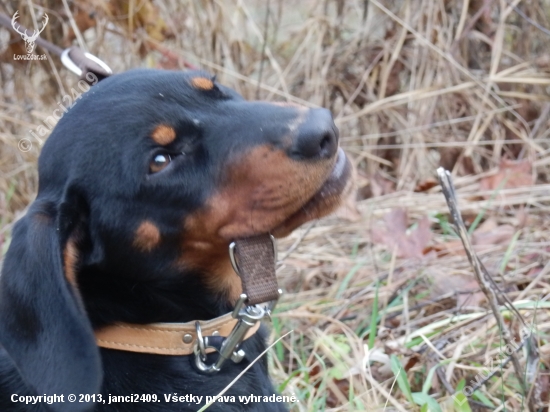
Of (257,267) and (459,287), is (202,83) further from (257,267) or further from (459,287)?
(459,287)

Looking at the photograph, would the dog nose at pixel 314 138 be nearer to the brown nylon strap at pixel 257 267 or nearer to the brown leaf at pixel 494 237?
the brown nylon strap at pixel 257 267

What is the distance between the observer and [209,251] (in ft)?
7.28

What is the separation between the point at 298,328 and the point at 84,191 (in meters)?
1.52

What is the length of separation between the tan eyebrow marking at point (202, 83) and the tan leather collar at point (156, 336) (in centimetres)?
74

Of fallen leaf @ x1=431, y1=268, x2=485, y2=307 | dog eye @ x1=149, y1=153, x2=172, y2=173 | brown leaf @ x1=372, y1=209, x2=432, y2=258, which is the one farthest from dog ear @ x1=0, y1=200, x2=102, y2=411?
brown leaf @ x1=372, y1=209, x2=432, y2=258

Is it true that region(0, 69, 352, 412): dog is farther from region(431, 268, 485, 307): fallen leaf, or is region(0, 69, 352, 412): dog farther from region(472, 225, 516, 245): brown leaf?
region(472, 225, 516, 245): brown leaf

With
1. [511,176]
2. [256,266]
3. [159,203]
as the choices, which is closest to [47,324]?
[159,203]

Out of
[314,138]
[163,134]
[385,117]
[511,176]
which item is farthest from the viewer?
[385,117]

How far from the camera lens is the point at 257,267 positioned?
2.20m

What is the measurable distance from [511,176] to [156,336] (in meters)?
2.74

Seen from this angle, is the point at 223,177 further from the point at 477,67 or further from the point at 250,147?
the point at 477,67

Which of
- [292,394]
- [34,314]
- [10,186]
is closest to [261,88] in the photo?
[10,186]

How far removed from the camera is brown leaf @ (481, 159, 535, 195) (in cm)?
423

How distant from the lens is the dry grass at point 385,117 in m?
3.50
